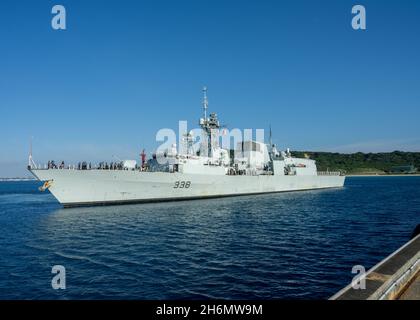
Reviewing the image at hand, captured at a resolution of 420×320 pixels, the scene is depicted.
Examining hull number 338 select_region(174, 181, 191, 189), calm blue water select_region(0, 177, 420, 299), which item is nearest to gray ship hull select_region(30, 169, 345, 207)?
hull number 338 select_region(174, 181, 191, 189)

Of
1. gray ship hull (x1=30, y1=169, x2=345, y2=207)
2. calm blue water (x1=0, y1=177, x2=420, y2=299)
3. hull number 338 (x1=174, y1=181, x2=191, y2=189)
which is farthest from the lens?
hull number 338 (x1=174, y1=181, x2=191, y2=189)

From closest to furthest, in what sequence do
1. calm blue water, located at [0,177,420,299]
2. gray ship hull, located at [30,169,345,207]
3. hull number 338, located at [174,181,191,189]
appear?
calm blue water, located at [0,177,420,299] < gray ship hull, located at [30,169,345,207] < hull number 338, located at [174,181,191,189]

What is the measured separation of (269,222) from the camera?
26.0 m

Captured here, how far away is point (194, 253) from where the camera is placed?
16.6 meters

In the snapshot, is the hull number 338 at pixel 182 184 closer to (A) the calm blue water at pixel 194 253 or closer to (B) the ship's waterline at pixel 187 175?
(B) the ship's waterline at pixel 187 175

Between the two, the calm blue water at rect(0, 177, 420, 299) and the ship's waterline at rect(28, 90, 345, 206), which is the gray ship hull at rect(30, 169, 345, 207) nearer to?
the ship's waterline at rect(28, 90, 345, 206)

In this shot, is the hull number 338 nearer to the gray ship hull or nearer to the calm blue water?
the gray ship hull

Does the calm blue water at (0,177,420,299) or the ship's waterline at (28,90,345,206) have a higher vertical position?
the ship's waterline at (28,90,345,206)

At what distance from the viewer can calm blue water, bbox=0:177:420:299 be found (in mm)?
11727

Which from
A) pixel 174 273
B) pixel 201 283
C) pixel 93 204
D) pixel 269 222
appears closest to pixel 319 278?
pixel 201 283

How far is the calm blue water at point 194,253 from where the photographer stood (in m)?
11.7

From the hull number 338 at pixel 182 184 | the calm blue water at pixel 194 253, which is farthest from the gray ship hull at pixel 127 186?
the calm blue water at pixel 194 253

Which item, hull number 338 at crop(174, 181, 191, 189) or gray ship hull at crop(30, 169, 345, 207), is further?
hull number 338 at crop(174, 181, 191, 189)

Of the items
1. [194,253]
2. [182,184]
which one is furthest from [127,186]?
[194,253]
